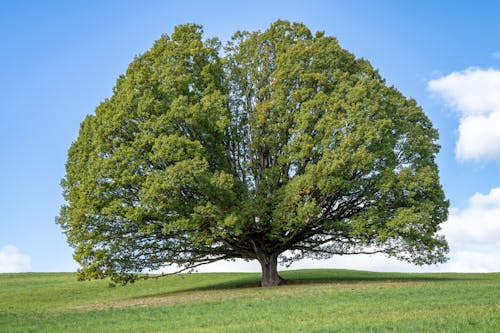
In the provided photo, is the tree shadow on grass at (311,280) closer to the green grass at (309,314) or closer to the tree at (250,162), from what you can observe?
the tree at (250,162)

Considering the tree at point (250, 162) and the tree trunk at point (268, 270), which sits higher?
the tree at point (250, 162)

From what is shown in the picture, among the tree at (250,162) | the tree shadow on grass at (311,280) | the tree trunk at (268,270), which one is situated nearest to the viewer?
the tree at (250,162)

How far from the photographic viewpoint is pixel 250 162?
3206cm

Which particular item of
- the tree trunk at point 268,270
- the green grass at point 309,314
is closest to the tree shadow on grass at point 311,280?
the tree trunk at point 268,270

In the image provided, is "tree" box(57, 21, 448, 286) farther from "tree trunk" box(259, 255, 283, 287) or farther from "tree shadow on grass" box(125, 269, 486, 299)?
"tree shadow on grass" box(125, 269, 486, 299)

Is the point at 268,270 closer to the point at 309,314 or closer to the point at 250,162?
the point at 250,162

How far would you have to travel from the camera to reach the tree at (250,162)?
1156 inches

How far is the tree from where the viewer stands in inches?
1156

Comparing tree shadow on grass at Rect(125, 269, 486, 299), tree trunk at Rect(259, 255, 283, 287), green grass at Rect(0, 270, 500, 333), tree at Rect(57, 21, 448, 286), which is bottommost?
green grass at Rect(0, 270, 500, 333)

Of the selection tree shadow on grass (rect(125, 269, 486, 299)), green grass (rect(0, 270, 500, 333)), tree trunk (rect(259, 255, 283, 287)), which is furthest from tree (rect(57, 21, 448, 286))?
green grass (rect(0, 270, 500, 333))

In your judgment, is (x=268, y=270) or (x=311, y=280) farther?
(x=311, y=280)

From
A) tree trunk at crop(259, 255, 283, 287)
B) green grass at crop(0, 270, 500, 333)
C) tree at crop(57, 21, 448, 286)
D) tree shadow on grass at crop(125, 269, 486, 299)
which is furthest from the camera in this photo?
tree shadow on grass at crop(125, 269, 486, 299)

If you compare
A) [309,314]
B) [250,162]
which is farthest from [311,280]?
[309,314]

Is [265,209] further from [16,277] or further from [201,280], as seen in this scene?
[16,277]
